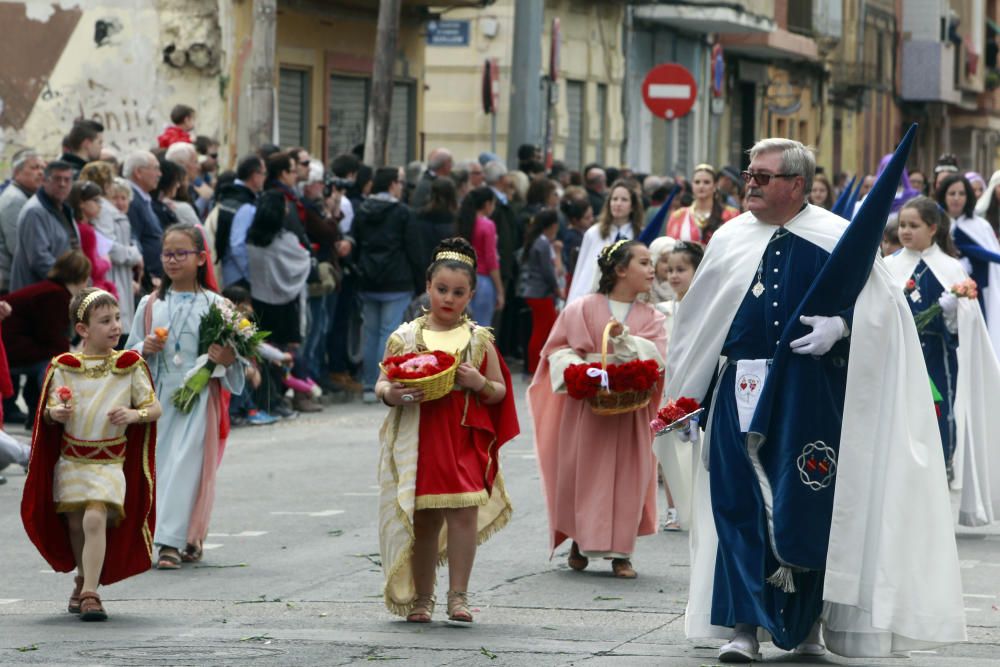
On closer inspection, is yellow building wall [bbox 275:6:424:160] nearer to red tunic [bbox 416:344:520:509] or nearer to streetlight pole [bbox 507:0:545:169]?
streetlight pole [bbox 507:0:545:169]

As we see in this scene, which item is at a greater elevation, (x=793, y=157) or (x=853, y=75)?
(x=853, y=75)

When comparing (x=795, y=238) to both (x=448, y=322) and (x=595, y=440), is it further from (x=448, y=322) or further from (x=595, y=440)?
(x=595, y=440)

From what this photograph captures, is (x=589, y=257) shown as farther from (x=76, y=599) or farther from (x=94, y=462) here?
(x=76, y=599)

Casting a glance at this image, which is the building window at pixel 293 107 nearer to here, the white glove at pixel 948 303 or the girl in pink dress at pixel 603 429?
the white glove at pixel 948 303

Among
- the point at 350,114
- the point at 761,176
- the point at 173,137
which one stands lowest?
the point at 761,176

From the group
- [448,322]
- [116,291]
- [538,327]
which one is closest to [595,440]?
[448,322]

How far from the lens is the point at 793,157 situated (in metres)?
8.26

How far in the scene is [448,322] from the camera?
30.3 ft

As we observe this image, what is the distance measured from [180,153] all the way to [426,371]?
8965 mm

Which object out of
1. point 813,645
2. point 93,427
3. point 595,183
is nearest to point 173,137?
point 595,183

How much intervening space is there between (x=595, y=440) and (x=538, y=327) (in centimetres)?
1105

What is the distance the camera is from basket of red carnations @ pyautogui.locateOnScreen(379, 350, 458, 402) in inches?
352

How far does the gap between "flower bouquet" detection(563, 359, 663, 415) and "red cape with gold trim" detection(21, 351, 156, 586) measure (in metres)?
2.07

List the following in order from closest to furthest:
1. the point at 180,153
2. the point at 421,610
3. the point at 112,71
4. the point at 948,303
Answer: the point at 421,610
the point at 948,303
the point at 180,153
the point at 112,71
